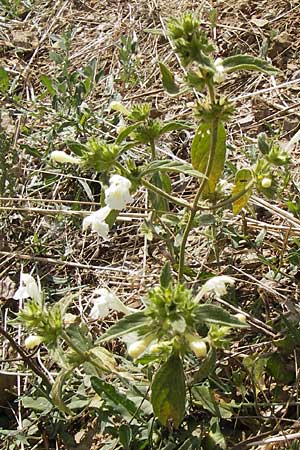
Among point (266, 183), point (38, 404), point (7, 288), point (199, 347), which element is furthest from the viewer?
point (7, 288)

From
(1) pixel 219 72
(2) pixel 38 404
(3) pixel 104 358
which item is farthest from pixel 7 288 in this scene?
(1) pixel 219 72

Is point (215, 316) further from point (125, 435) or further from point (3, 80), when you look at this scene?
point (3, 80)

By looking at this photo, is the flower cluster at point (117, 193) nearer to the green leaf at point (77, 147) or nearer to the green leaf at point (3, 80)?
the green leaf at point (77, 147)

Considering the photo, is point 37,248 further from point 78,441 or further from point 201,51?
point 201,51

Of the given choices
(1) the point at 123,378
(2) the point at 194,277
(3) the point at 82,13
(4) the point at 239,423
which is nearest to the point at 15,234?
(2) the point at 194,277

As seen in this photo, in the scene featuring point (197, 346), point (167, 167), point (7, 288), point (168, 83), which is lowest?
point (7, 288)

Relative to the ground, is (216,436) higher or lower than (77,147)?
lower

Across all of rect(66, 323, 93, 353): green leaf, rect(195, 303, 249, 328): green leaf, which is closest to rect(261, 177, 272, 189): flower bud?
rect(195, 303, 249, 328): green leaf
